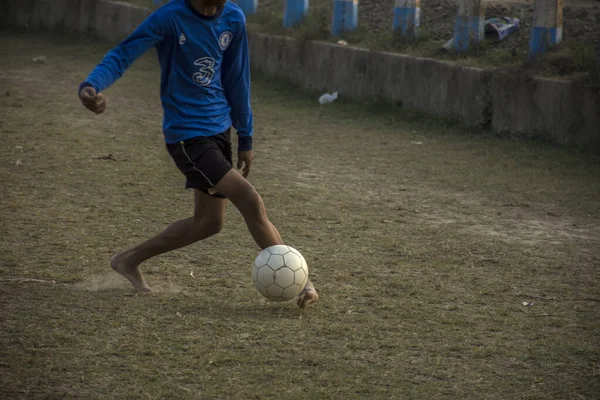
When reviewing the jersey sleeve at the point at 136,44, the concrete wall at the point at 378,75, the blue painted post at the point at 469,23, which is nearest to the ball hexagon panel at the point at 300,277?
the jersey sleeve at the point at 136,44

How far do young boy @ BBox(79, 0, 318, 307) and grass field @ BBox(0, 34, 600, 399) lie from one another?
577 mm

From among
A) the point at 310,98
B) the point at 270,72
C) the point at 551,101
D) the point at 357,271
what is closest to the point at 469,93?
the point at 551,101

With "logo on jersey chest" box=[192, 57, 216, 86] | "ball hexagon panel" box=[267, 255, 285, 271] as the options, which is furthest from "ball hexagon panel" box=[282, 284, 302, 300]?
"logo on jersey chest" box=[192, 57, 216, 86]

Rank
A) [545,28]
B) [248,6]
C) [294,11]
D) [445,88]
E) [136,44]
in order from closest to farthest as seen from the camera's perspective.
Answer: [136,44]
[545,28]
[445,88]
[294,11]
[248,6]

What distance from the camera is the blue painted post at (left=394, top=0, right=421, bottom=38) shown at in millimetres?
11258

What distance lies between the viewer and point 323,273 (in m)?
5.33

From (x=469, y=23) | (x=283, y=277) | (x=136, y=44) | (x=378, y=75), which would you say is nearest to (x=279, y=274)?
(x=283, y=277)

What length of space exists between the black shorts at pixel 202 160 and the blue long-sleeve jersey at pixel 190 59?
4 cm

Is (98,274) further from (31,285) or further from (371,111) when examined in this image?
(371,111)

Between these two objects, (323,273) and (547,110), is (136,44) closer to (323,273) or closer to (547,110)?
(323,273)

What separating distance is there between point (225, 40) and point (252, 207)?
868 millimetres

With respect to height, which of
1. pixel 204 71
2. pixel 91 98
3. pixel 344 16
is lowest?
pixel 91 98

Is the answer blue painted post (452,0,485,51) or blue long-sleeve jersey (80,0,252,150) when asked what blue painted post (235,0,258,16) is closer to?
blue painted post (452,0,485,51)

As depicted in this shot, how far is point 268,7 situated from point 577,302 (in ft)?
36.8
